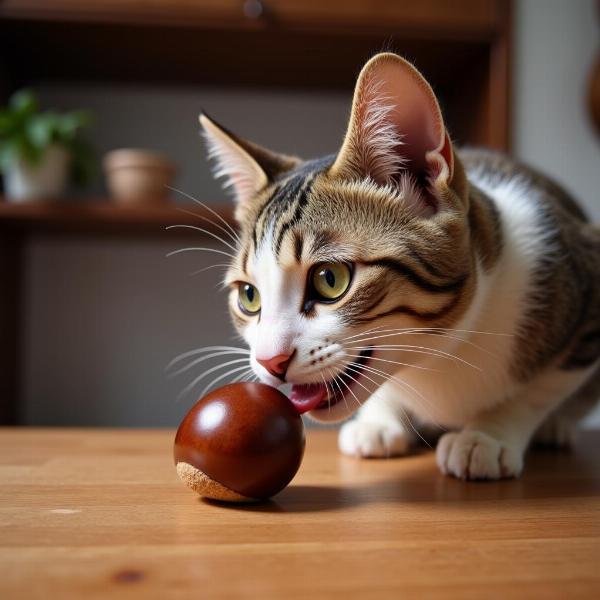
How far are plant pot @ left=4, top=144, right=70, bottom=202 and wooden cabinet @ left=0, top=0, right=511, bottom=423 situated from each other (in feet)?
0.17

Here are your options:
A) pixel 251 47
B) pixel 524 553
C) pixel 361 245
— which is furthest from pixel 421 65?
pixel 524 553

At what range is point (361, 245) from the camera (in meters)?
0.82

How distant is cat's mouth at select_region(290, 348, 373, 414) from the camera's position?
0.81m

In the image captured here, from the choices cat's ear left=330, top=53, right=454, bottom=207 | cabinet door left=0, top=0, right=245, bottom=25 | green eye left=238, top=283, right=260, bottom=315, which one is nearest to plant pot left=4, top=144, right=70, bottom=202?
cabinet door left=0, top=0, right=245, bottom=25

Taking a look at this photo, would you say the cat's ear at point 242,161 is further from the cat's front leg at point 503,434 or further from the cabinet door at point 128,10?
the cabinet door at point 128,10

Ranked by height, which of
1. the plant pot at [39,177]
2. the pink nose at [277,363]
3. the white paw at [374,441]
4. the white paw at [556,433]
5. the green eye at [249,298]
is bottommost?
the white paw at [556,433]

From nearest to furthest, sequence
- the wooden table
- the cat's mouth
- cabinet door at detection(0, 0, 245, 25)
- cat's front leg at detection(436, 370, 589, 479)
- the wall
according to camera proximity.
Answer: the wooden table → the cat's mouth → cat's front leg at detection(436, 370, 589, 479) → cabinet door at detection(0, 0, 245, 25) → the wall

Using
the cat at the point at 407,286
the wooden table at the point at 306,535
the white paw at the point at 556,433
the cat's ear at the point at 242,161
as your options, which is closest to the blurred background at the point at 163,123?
the cat's ear at the point at 242,161

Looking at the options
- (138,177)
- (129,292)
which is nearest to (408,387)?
(138,177)

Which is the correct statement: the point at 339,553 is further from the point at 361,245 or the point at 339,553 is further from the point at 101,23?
the point at 101,23

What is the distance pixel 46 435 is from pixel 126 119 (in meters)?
1.13

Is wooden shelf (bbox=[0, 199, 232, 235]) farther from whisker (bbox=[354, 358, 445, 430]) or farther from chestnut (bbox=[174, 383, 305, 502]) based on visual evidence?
chestnut (bbox=[174, 383, 305, 502])

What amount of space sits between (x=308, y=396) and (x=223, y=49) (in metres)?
1.23

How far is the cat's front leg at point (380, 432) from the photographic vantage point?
105 centimetres
